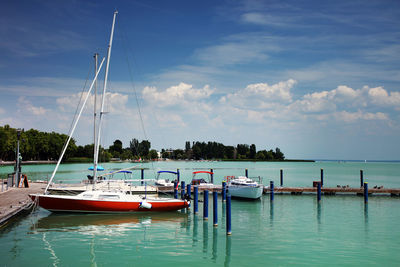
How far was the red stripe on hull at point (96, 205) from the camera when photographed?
1126 inches

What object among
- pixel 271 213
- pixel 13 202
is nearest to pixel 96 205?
pixel 13 202

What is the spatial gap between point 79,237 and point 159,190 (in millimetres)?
18228

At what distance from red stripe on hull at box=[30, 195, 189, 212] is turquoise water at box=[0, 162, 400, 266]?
684 millimetres

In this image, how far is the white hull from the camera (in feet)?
131

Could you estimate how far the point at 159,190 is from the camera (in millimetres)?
40562

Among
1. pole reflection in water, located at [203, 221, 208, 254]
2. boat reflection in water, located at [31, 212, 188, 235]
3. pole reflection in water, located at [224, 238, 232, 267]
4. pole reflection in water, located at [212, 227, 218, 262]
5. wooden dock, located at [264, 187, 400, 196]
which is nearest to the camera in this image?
pole reflection in water, located at [224, 238, 232, 267]

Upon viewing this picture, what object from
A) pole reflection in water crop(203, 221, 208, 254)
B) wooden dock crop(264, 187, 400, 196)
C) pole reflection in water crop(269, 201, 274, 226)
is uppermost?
wooden dock crop(264, 187, 400, 196)

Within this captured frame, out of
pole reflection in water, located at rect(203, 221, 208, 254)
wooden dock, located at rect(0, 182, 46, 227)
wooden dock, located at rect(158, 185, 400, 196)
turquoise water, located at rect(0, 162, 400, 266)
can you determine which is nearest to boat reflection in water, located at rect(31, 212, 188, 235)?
turquoise water, located at rect(0, 162, 400, 266)

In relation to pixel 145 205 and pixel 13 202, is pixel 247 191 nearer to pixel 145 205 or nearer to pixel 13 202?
pixel 145 205

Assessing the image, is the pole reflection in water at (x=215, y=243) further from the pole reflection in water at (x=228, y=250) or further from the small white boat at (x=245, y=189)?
the small white boat at (x=245, y=189)

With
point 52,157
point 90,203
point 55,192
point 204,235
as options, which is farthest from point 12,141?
point 204,235

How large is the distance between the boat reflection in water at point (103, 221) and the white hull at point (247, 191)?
420 inches

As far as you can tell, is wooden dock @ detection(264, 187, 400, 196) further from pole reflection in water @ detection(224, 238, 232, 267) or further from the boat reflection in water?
pole reflection in water @ detection(224, 238, 232, 267)

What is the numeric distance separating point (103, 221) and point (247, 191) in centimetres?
1806
